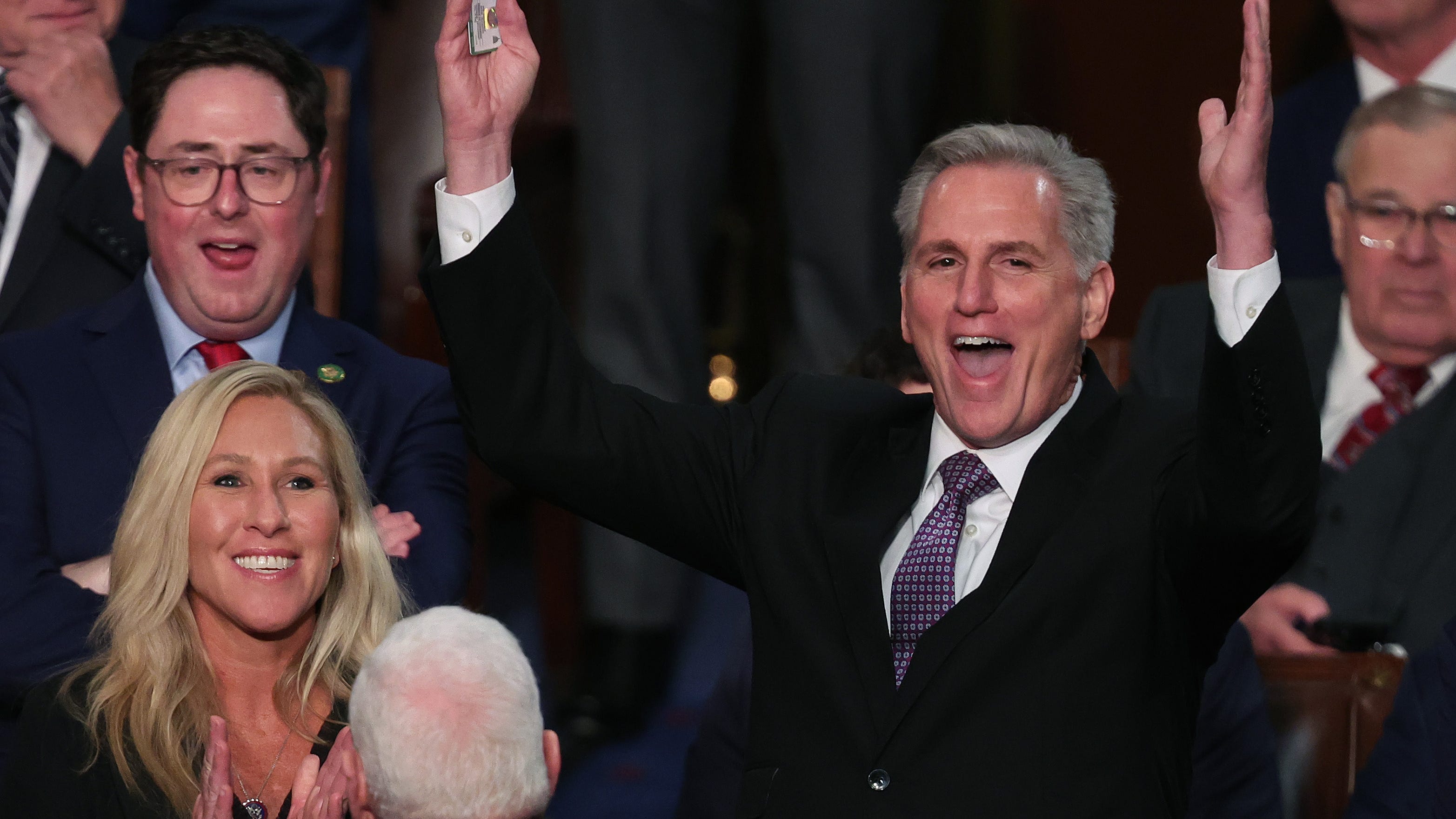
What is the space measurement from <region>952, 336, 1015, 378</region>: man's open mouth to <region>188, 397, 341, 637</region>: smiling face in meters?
0.82

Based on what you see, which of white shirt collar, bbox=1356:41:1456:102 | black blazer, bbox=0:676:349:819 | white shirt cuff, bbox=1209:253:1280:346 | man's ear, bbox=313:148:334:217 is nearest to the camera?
white shirt cuff, bbox=1209:253:1280:346

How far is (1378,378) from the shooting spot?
295 centimetres

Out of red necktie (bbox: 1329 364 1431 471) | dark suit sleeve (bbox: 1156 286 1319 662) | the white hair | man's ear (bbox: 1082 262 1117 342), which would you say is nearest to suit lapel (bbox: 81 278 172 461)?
the white hair

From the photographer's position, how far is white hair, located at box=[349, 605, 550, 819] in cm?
157

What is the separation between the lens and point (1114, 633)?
1.80 metres

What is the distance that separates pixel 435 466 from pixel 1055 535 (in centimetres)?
107

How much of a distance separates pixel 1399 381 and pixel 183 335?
1845 mm

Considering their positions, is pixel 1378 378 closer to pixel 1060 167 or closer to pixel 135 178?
pixel 1060 167

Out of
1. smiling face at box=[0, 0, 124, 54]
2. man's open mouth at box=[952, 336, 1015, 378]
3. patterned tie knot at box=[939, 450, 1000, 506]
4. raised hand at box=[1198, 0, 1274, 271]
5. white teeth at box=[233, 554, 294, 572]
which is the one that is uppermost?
smiling face at box=[0, 0, 124, 54]

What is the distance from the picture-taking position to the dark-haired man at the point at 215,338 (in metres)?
2.47

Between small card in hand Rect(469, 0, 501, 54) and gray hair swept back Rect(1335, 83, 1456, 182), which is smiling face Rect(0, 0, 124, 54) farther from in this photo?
gray hair swept back Rect(1335, 83, 1456, 182)

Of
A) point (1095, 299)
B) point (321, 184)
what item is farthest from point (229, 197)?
point (1095, 299)

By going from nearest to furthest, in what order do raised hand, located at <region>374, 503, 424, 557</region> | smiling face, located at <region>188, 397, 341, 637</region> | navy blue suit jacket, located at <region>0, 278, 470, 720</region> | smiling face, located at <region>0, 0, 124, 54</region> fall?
1. smiling face, located at <region>188, 397, 341, 637</region>
2. navy blue suit jacket, located at <region>0, 278, 470, 720</region>
3. raised hand, located at <region>374, 503, 424, 557</region>
4. smiling face, located at <region>0, 0, 124, 54</region>

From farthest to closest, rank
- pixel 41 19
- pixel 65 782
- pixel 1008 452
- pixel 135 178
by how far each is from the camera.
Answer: pixel 41 19, pixel 135 178, pixel 65 782, pixel 1008 452
